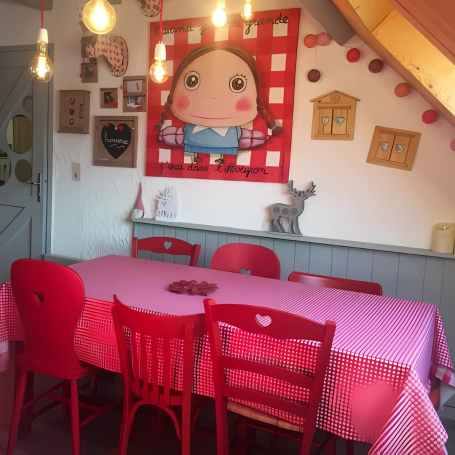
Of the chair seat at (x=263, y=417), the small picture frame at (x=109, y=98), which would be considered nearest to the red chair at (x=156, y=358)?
the chair seat at (x=263, y=417)

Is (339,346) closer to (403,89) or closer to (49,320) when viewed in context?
(49,320)

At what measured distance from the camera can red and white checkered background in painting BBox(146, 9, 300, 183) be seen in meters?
2.78

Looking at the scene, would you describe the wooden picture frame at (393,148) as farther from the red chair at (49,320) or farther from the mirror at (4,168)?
the mirror at (4,168)

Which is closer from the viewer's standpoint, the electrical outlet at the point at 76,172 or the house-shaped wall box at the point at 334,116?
the house-shaped wall box at the point at 334,116

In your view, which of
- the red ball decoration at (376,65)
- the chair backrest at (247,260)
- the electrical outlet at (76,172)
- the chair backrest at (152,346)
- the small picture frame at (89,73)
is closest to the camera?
the chair backrest at (152,346)

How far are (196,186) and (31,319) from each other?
65.0 inches

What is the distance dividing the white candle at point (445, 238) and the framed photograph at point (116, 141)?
2143 millimetres

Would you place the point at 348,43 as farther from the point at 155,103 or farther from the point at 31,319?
the point at 31,319

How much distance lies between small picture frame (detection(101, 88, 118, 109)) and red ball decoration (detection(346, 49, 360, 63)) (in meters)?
1.73

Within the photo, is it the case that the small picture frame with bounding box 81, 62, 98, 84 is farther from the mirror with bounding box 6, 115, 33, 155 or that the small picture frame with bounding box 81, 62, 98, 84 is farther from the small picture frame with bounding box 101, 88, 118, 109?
the mirror with bounding box 6, 115, 33, 155

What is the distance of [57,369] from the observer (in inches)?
68.2

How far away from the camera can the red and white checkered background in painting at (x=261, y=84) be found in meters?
2.78

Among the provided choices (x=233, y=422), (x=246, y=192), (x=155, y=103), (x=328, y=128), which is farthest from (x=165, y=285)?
(x=155, y=103)

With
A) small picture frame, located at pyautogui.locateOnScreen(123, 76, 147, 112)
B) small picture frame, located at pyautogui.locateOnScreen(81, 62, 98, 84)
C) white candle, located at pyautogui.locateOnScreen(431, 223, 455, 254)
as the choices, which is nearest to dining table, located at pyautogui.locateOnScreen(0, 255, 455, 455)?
white candle, located at pyautogui.locateOnScreen(431, 223, 455, 254)
